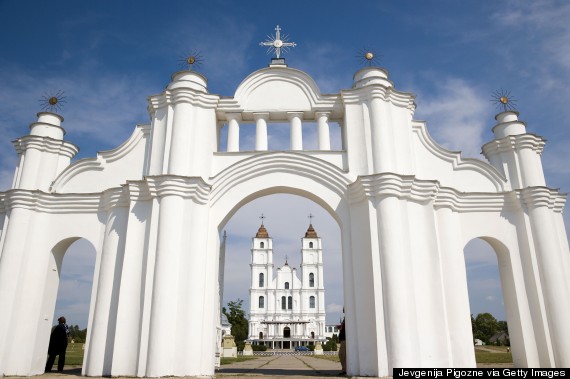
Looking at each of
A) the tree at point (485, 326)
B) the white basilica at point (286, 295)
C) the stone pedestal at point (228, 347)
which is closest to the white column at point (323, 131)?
the stone pedestal at point (228, 347)

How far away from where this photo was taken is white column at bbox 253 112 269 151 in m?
13.1

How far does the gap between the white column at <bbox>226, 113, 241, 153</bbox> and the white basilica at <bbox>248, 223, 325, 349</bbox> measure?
6515 cm

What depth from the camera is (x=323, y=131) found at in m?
13.2

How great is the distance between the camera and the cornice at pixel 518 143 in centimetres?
1355

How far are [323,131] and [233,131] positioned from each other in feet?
8.78

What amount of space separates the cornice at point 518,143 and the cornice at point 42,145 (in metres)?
13.3

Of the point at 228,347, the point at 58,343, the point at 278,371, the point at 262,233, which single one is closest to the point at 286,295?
the point at 262,233

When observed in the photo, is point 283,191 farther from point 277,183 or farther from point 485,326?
point 485,326

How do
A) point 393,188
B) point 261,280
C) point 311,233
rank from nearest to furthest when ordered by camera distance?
point 393,188 < point 261,280 < point 311,233

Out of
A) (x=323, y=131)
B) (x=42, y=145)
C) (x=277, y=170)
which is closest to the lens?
(x=277, y=170)

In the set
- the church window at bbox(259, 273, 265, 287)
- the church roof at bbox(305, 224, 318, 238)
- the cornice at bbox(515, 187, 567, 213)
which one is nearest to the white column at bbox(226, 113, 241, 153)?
the cornice at bbox(515, 187, 567, 213)

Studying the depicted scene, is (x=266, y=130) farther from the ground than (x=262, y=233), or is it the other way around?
(x=262, y=233)

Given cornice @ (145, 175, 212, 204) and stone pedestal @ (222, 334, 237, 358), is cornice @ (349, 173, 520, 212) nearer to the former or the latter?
cornice @ (145, 175, 212, 204)

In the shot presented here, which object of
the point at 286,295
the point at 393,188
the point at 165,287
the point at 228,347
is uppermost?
the point at 286,295
